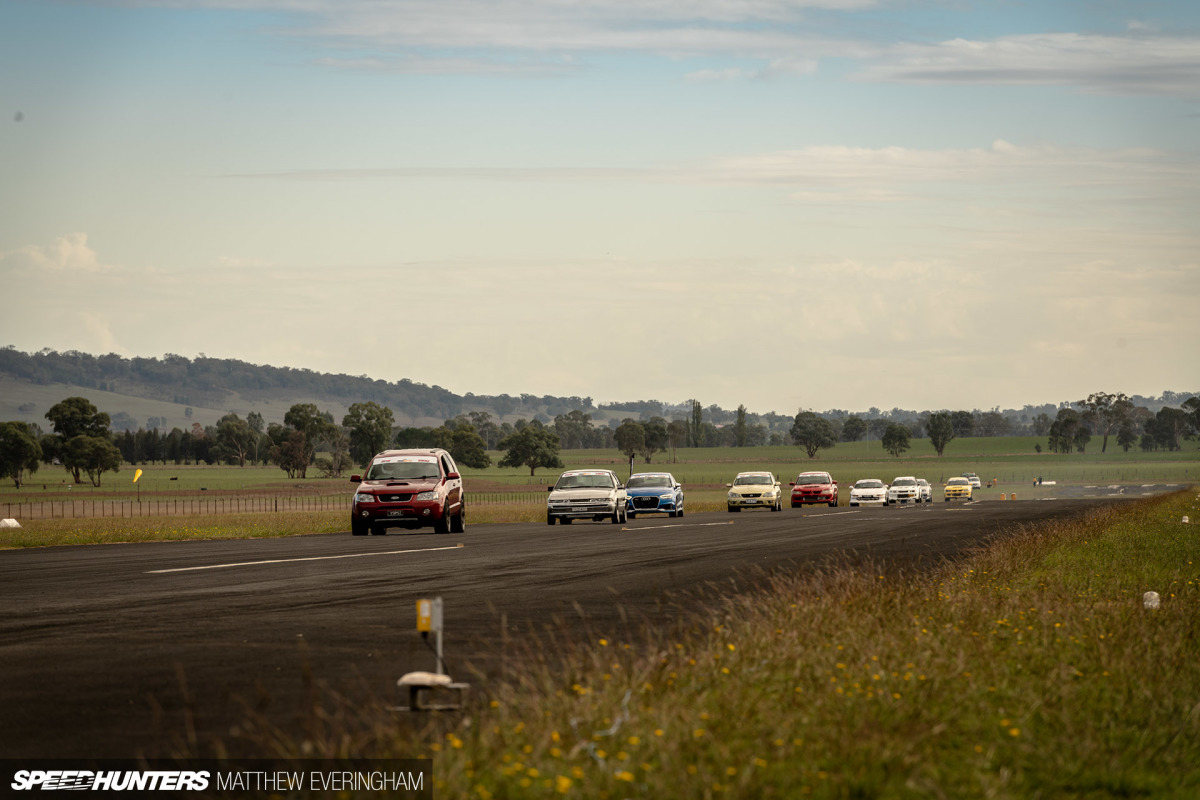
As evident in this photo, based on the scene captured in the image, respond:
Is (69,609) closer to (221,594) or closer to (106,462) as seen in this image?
(221,594)

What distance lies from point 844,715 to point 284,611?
8.21 meters

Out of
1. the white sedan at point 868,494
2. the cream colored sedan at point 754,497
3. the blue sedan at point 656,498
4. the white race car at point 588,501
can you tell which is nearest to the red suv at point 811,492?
the white sedan at point 868,494

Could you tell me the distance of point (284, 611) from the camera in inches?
551

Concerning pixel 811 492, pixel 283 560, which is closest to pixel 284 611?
pixel 283 560

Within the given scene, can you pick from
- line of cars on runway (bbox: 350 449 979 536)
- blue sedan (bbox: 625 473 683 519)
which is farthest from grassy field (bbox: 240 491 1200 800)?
blue sedan (bbox: 625 473 683 519)

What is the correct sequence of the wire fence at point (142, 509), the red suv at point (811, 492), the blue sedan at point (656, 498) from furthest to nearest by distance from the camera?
the wire fence at point (142, 509) → the red suv at point (811, 492) → the blue sedan at point (656, 498)

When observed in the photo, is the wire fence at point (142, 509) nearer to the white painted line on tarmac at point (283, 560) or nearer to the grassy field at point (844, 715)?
the white painted line on tarmac at point (283, 560)

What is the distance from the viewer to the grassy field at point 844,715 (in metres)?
6.30

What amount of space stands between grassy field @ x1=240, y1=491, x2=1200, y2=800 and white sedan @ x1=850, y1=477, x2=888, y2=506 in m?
47.2

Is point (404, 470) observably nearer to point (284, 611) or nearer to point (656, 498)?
point (656, 498)

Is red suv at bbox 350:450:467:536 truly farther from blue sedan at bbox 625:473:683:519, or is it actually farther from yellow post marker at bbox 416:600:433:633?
yellow post marker at bbox 416:600:433:633

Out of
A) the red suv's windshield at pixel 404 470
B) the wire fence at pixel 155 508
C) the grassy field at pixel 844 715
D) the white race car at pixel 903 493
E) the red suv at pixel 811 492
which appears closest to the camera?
the grassy field at pixel 844 715

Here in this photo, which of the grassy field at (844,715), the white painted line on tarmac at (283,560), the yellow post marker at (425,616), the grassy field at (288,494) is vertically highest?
the yellow post marker at (425,616)

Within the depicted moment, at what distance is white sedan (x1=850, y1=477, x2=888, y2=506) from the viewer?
58938 millimetres
